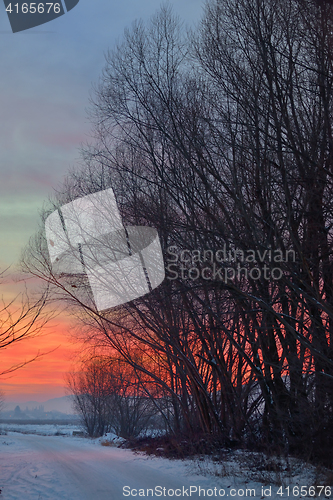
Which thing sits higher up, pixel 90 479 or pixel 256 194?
pixel 256 194

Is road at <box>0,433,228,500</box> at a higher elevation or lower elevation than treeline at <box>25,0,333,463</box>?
lower

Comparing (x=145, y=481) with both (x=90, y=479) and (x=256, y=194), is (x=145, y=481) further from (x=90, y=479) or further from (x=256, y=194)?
(x=256, y=194)

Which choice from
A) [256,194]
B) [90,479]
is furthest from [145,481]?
[256,194]

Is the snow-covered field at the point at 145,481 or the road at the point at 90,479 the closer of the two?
the snow-covered field at the point at 145,481

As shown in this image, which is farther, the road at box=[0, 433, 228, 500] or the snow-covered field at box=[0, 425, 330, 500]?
the road at box=[0, 433, 228, 500]

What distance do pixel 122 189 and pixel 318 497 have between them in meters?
10.2

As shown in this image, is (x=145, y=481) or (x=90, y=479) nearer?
(x=145, y=481)

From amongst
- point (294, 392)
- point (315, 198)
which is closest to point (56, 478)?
point (294, 392)

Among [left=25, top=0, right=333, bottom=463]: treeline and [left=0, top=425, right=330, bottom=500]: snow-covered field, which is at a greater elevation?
[left=25, top=0, right=333, bottom=463]: treeline

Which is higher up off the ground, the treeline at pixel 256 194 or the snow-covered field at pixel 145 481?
the treeline at pixel 256 194

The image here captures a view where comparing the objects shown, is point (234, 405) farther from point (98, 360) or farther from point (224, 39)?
point (224, 39)

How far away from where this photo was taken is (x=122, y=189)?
13.8 metres

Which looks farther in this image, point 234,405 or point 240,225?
point 234,405

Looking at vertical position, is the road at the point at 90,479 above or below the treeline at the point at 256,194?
below
